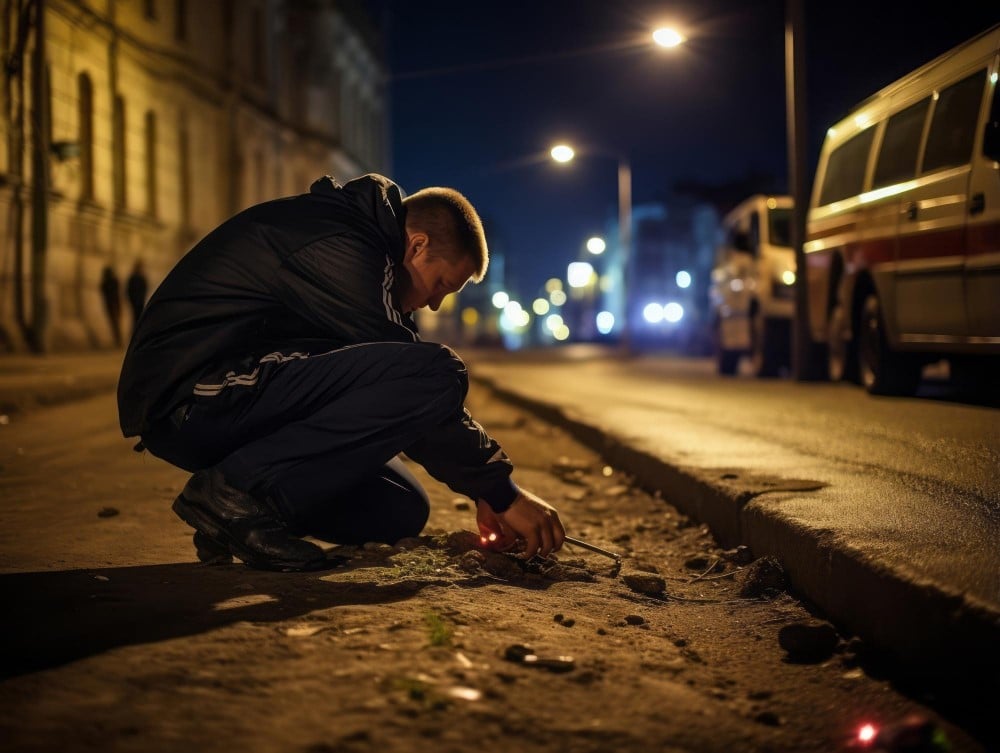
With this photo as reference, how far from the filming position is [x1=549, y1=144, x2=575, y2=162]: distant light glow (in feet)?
99.0

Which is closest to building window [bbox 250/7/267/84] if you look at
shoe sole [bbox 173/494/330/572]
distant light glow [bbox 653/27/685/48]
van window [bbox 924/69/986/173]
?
distant light glow [bbox 653/27/685/48]

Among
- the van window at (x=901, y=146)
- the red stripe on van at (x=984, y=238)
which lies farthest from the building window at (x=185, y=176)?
the red stripe on van at (x=984, y=238)

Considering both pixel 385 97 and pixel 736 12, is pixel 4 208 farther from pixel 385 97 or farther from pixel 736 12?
pixel 385 97

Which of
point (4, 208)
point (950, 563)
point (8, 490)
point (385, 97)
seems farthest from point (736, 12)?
point (385, 97)

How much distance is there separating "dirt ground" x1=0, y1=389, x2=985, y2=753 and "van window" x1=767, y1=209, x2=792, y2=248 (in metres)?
11.1

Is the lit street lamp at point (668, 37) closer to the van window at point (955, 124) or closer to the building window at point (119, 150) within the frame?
the van window at point (955, 124)

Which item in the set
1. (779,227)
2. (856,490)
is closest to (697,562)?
(856,490)

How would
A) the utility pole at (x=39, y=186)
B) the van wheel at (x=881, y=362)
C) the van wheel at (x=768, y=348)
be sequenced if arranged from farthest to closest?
the utility pole at (x=39, y=186)
the van wheel at (x=768, y=348)
the van wheel at (x=881, y=362)

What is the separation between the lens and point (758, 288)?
47.3 ft

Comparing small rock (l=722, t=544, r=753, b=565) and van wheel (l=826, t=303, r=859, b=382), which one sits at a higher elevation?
van wheel (l=826, t=303, r=859, b=382)

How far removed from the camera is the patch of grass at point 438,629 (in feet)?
7.89

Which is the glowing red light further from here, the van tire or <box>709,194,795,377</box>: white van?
the van tire

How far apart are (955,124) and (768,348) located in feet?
22.7

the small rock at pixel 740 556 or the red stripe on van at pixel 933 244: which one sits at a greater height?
the red stripe on van at pixel 933 244
